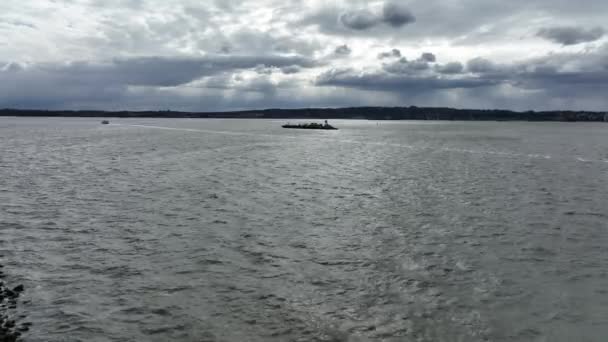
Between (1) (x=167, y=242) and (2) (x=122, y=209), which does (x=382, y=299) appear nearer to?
(1) (x=167, y=242)

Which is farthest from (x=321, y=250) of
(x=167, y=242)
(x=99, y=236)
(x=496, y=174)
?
(x=496, y=174)

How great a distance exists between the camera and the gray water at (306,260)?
15898mm

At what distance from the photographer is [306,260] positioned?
74.8 ft

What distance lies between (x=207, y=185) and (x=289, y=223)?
18833 mm

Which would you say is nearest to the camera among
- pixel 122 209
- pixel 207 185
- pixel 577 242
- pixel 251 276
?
pixel 251 276

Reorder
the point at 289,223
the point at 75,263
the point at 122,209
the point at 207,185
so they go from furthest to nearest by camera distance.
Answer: the point at 207,185 < the point at 122,209 < the point at 289,223 < the point at 75,263

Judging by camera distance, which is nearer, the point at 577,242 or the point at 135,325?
the point at 135,325

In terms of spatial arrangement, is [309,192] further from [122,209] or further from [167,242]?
[167,242]

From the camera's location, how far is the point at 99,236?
26781 millimetres

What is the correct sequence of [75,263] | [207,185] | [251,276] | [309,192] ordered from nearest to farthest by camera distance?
1. [251,276]
2. [75,263]
3. [309,192]
4. [207,185]

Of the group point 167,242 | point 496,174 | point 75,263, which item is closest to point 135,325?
point 75,263

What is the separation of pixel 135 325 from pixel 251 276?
5.90 metres

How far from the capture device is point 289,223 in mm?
30656

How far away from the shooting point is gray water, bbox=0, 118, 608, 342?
1590 cm
